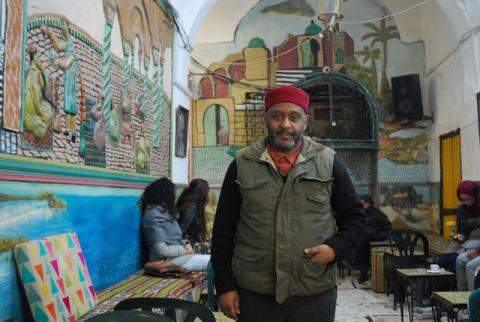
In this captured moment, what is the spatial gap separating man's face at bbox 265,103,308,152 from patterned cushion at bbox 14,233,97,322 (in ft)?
5.14

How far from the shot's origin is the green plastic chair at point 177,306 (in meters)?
2.38

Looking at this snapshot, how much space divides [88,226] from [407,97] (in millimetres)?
6988

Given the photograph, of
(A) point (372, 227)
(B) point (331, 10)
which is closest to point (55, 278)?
(B) point (331, 10)

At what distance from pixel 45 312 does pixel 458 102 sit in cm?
688

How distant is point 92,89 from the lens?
381cm

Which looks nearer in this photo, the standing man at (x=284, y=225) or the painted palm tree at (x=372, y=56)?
the standing man at (x=284, y=225)

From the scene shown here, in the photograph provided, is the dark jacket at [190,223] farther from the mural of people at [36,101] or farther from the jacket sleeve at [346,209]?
the jacket sleeve at [346,209]

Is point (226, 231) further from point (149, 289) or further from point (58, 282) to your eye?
point (149, 289)


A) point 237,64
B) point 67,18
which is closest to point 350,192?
point 67,18

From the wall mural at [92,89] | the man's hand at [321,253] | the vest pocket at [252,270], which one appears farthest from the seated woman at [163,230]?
the man's hand at [321,253]

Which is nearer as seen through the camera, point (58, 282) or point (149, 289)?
point (58, 282)

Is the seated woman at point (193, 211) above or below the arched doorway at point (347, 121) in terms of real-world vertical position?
below

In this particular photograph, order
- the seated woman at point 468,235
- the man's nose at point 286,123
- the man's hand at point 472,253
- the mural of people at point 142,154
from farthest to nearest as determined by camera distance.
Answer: the man's hand at point 472,253 → the seated woman at point 468,235 → the mural of people at point 142,154 → the man's nose at point 286,123

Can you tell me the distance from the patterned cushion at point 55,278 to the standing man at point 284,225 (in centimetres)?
120
